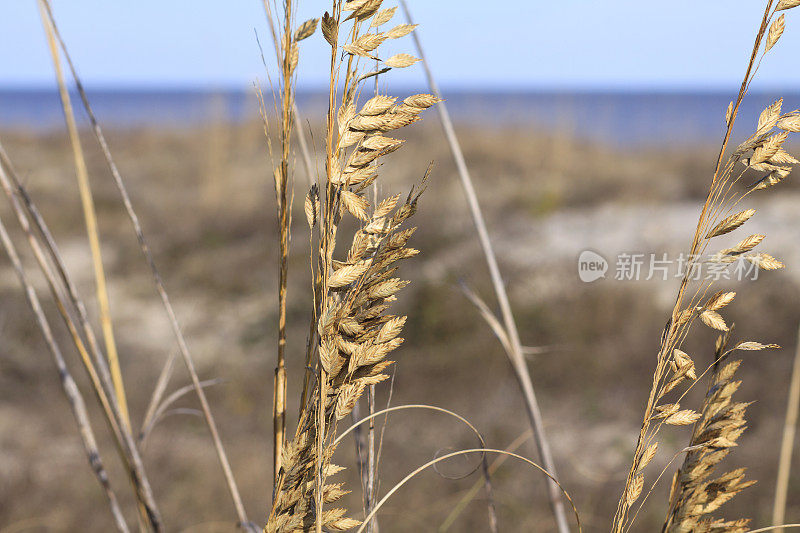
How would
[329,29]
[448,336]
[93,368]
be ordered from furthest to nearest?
[448,336], [93,368], [329,29]

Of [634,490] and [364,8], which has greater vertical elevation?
[364,8]

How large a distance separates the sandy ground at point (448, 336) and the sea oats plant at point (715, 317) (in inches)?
23.9

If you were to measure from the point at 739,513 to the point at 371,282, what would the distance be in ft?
7.79

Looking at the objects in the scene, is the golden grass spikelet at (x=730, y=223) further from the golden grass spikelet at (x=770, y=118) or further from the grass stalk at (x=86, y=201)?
the grass stalk at (x=86, y=201)

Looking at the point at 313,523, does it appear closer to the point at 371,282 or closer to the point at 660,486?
the point at 371,282

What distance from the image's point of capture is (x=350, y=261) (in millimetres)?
225

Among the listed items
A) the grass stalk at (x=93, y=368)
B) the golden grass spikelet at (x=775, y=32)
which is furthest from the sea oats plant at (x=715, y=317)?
the grass stalk at (x=93, y=368)

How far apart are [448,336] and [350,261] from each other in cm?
329

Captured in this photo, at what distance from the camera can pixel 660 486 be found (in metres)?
2.26

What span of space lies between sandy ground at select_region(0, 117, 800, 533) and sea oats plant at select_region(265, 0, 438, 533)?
68 cm

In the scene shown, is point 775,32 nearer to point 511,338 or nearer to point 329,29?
point 329,29

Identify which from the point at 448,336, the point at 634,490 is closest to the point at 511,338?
the point at 634,490

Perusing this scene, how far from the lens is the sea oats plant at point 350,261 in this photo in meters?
0.21

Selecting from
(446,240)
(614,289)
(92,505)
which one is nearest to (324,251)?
(92,505)
